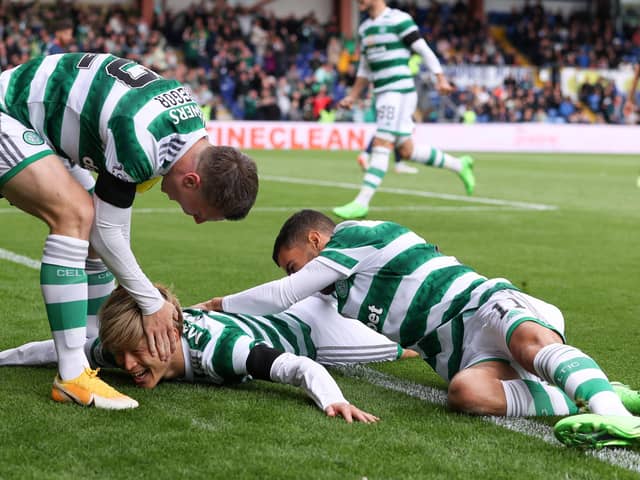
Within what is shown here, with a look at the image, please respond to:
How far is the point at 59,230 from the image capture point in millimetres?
3738

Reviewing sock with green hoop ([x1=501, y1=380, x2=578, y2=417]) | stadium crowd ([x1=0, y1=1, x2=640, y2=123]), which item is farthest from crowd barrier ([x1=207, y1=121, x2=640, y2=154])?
sock with green hoop ([x1=501, y1=380, x2=578, y2=417])

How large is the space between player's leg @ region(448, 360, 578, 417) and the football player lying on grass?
33 centimetres

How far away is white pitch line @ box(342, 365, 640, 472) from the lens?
321 cm

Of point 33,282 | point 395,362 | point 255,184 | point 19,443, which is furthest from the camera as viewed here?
point 33,282

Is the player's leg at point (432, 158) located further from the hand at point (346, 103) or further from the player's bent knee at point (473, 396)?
the player's bent knee at point (473, 396)

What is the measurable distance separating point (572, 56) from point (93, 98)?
32993mm

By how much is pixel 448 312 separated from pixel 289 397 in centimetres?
67

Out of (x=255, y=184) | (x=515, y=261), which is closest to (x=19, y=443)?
(x=255, y=184)

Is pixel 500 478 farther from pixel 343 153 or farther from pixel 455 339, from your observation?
pixel 343 153

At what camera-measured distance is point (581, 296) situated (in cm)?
638

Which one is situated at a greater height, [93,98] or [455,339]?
[93,98]

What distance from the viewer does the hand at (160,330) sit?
3891 millimetres

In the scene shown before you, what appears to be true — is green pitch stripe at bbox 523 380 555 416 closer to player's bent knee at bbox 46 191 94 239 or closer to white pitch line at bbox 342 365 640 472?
white pitch line at bbox 342 365 640 472

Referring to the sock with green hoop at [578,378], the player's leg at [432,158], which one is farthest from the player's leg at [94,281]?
the player's leg at [432,158]
